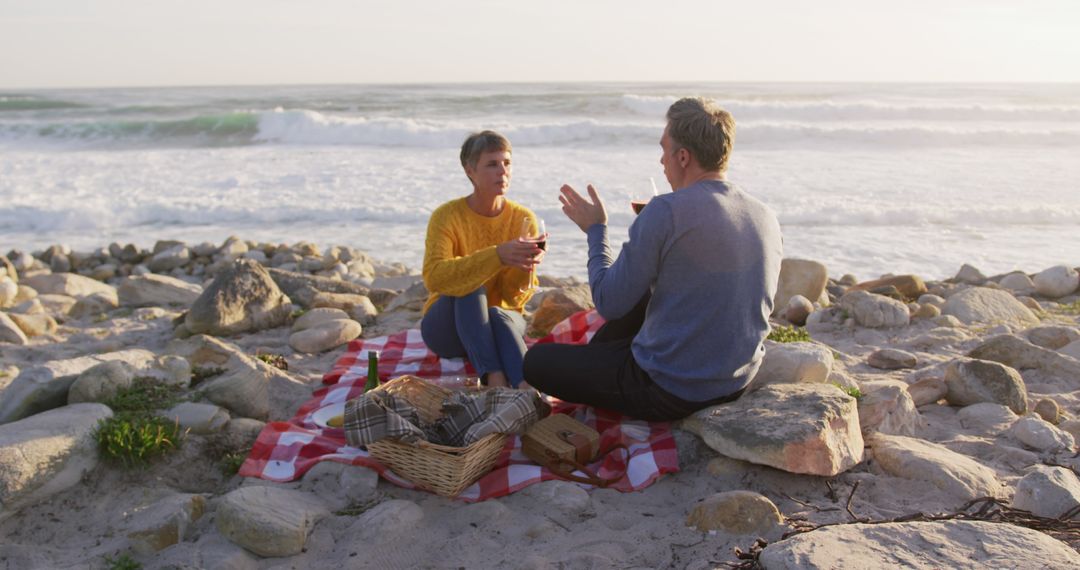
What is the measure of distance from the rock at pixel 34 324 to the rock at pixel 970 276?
342 inches

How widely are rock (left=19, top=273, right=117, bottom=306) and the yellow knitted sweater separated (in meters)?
4.53

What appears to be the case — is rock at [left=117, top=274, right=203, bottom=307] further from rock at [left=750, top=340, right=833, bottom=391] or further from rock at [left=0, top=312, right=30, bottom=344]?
rock at [left=750, top=340, right=833, bottom=391]

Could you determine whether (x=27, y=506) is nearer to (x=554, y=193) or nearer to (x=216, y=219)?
(x=216, y=219)

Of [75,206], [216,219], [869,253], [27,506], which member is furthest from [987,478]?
[75,206]

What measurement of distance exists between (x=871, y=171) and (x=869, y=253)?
7092mm

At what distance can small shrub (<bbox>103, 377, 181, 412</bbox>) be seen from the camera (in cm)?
457

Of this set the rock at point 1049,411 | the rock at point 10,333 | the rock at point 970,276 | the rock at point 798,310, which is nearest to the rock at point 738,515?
the rock at point 1049,411

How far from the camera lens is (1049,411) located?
4.59 m

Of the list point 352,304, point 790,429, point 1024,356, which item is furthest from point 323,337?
point 1024,356

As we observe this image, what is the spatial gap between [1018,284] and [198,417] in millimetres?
7576

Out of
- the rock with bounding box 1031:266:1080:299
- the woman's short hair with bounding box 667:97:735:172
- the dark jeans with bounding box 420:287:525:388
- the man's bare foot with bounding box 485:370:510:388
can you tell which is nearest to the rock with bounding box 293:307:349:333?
the dark jeans with bounding box 420:287:525:388

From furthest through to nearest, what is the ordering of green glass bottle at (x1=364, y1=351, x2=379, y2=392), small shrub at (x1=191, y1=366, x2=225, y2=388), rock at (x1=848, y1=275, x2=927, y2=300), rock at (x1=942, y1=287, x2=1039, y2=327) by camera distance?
rock at (x1=848, y1=275, x2=927, y2=300) → rock at (x1=942, y1=287, x2=1039, y2=327) → small shrub at (x1=191, y1=366, x2=225, y2=388) → green glass bottle at (x1=364, y1=351, x2=379, y2=392)

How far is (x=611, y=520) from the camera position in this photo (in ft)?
12.0

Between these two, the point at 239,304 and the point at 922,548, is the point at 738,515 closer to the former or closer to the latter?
the point at 922,548
